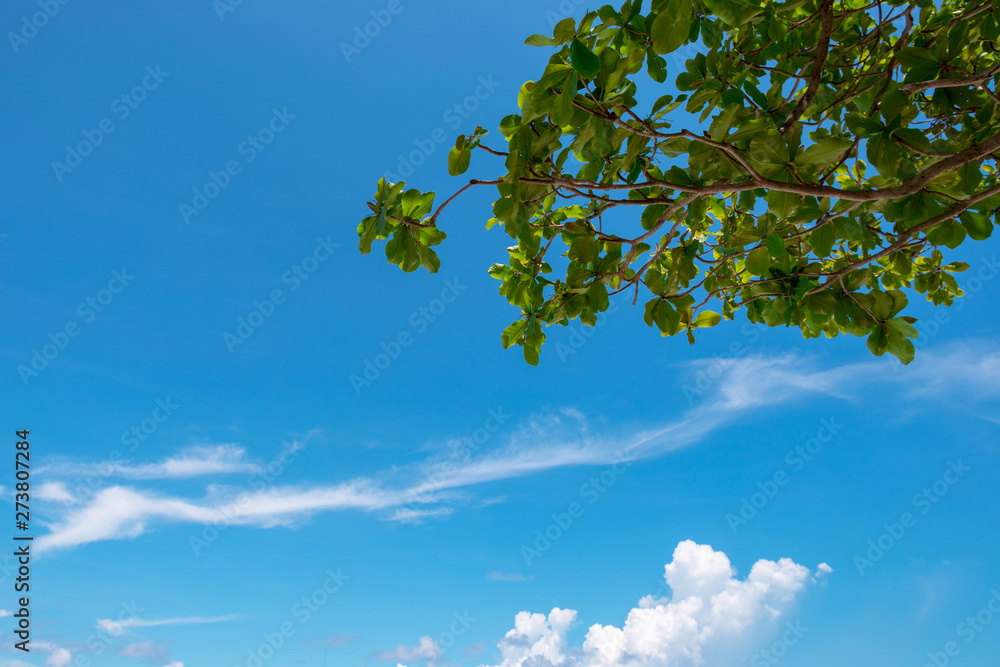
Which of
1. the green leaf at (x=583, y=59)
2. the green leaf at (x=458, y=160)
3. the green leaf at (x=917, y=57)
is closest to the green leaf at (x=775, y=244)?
the green leaf at (x=917, y=57)

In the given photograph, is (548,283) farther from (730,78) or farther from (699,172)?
(730,78)

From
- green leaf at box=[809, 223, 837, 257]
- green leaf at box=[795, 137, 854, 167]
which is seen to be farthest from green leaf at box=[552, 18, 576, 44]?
green leaf at box=[809, 223, 837, 257]

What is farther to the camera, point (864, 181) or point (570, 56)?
point (864, 181)

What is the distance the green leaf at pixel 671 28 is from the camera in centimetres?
179

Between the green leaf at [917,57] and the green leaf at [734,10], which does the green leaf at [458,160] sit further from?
the green leaf at [917,57]

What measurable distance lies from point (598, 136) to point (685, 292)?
1.27 m

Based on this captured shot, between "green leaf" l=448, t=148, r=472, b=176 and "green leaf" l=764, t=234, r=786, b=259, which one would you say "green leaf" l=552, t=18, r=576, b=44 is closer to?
"green leaf" l=448, t=148, r=472, b=176

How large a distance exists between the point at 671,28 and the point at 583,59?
36 centimetres

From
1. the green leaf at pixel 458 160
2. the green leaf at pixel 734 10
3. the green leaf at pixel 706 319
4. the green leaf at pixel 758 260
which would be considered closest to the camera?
the green leaf at pixel 734 10

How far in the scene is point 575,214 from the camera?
9.80 feet

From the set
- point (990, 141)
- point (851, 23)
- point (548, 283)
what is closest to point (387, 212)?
point (548, 283)

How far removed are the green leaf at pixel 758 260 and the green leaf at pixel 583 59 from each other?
125 cm

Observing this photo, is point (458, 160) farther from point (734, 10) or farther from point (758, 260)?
point (758, 260)

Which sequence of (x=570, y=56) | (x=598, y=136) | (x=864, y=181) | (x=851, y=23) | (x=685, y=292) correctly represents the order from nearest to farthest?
(x=570, y=56) → (x=598, y=136) → (x=685, y=292) → (x=851, y=23) → (x=864, y=181)
